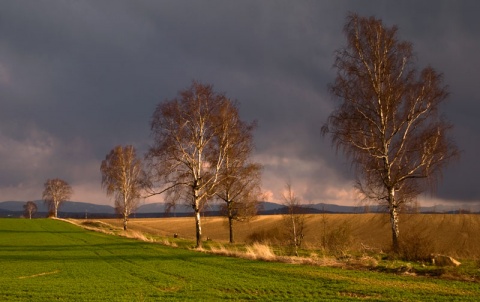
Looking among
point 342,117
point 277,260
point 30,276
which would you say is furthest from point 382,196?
point 30,276

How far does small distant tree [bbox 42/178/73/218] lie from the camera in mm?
133875

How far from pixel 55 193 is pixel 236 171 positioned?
112m

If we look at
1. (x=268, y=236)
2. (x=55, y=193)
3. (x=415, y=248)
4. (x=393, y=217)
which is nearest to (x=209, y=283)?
(x=415, y=248)

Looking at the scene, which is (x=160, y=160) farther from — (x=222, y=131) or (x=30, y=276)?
(x=30, y=276)

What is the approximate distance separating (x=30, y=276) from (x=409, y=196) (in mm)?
22456

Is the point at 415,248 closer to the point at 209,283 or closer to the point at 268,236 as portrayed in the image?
the point at 209,283

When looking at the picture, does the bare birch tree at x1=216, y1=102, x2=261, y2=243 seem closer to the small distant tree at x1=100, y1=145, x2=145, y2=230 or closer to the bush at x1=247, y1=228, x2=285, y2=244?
the bush at x1=247, y1=228, x2=285, y2=244

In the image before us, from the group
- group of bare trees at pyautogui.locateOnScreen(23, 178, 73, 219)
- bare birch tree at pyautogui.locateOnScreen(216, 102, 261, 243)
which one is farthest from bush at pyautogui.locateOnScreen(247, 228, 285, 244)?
group of bare trees at pyautogui.locateOnScreen(23, 178, 73, 219)

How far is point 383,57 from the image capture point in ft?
83.7

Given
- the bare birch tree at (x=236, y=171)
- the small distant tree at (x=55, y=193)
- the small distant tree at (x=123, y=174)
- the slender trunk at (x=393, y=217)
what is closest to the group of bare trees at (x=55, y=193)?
the small distant tree at (x=55, y=193)

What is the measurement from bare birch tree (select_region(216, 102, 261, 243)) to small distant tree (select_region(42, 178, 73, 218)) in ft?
343

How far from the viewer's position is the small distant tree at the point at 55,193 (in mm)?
133875

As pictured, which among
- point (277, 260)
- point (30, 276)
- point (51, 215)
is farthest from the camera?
point (51, 215)

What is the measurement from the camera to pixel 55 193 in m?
134
